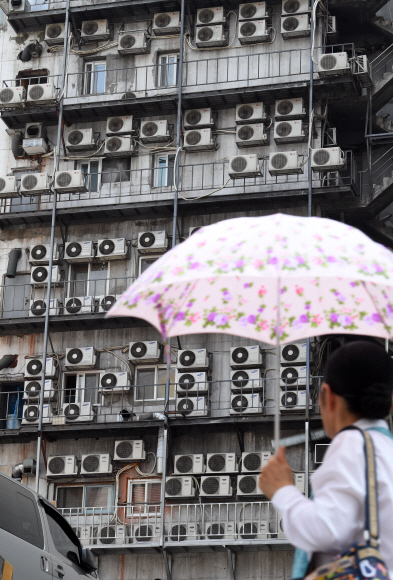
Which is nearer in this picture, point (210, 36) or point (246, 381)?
point (246, 381)

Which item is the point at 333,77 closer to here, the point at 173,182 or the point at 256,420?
the point at 173,182

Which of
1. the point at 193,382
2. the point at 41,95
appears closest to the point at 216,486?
the point at 193,382

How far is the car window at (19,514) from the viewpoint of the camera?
847 cm

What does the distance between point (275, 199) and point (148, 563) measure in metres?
9.43

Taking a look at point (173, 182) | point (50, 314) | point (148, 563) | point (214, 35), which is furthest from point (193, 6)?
point (148, 563)

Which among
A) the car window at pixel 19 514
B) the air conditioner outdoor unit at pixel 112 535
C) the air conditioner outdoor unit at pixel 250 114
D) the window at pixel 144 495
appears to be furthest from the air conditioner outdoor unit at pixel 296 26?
the car window at pixel 19 514

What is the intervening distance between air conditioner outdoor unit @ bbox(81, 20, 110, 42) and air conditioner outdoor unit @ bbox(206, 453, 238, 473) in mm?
12205

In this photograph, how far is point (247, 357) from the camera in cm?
2489

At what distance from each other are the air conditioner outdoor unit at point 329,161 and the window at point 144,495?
8598 millimetres

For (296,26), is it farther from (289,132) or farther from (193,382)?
(193,382)

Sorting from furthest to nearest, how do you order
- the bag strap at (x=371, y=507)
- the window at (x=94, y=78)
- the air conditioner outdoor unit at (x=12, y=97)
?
the window at (x=94, y=78) → the air conditioner outdoor unit at (x=12, y=97) → the bag strap at (x=371, y=507)

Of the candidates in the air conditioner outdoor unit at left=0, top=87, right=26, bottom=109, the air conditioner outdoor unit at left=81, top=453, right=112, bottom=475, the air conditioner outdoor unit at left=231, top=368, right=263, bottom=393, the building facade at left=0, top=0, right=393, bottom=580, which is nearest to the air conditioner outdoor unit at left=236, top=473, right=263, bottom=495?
the building facade at left=0, top=0, right=393, bottom=580

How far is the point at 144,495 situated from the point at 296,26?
12.7m

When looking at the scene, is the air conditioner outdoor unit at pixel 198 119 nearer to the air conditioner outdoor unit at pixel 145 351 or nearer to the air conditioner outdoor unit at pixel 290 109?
the air conditioner outdoor unit at pixel 290 109
